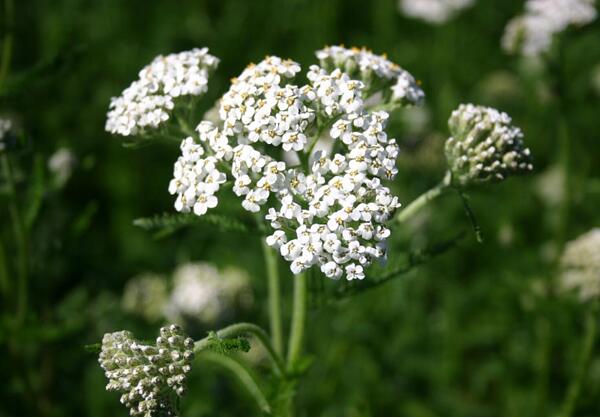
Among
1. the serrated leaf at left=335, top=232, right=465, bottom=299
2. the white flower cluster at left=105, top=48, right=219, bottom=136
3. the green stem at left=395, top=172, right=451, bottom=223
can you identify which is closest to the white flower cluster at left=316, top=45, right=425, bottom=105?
the green stem at left=395, top=172, right=451, bottom=223

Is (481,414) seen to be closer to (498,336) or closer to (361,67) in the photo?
(498,336)

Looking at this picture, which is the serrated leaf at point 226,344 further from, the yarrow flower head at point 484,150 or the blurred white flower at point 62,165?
the blurred white flower at point 62,165

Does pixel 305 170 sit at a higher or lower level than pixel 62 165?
lower

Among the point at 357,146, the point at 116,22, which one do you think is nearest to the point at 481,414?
the point at 357,146

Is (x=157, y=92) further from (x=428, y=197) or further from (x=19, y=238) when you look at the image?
(x=19, y=238)

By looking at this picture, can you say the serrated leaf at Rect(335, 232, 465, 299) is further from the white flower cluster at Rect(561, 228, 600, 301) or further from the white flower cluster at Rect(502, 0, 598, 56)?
the white flower cluster at Rect(502, 0, 598, 56)

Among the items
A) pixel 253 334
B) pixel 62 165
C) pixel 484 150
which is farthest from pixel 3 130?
pixel 484 150
